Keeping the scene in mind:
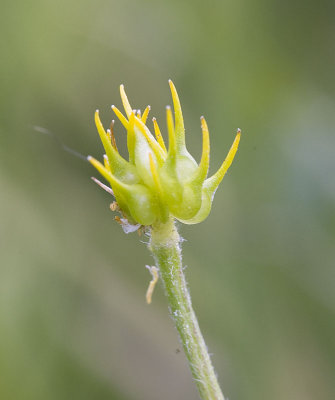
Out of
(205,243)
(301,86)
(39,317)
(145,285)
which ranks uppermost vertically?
(301,86)

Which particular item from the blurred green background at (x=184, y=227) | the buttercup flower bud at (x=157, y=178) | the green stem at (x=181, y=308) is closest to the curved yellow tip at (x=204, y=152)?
the buttercup flower bud at (x=157, y=178)

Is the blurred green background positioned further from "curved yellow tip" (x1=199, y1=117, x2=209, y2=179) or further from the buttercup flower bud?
"curved yellow tip" (x1=199, y1=117, x2=209, y2=179)

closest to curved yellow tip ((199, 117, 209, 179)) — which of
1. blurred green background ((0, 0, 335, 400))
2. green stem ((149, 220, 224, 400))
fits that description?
green stem ((149, 220, 224, 400))

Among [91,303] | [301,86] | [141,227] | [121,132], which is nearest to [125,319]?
[91,303]

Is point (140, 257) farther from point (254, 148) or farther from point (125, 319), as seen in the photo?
point (254, 148)

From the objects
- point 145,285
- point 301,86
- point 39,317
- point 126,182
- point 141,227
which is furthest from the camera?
point 301,86

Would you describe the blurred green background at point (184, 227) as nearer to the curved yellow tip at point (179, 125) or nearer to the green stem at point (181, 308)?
the green stem at point (181, 308)

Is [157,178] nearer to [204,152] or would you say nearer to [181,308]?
[204,152]
